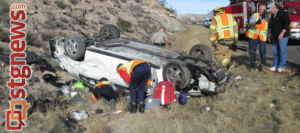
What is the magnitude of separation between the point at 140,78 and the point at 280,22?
3811mm

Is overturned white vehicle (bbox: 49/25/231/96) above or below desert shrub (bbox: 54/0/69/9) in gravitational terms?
below

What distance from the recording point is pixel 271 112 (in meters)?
3.50

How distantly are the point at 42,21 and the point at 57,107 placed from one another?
7.23 meters

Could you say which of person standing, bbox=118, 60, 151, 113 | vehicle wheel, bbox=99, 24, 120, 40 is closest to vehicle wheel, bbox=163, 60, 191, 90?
person standing, bbox=118, 60, 151, 113

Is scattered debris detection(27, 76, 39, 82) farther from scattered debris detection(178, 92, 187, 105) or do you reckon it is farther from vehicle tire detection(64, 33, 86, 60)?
scattered debris detection(178, 92, 187, 105)

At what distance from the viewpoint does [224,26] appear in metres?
5.64

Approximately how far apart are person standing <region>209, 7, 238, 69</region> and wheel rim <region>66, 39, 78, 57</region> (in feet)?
12.6

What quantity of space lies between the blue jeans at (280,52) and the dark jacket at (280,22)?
5.9 inches

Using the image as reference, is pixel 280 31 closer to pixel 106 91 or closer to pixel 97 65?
pixel 106 91

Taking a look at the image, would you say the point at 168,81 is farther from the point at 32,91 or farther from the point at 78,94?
the point at 32,91

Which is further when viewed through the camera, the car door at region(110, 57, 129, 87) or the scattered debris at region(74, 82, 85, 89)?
the scattered debris at region(74, 82, 85, 89)

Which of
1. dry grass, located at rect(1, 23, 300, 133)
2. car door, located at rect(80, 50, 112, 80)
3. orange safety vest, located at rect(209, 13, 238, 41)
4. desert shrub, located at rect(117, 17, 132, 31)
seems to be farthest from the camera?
desert shrub, located at rect(117, 17, 132, 31)

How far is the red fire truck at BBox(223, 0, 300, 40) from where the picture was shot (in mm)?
8680

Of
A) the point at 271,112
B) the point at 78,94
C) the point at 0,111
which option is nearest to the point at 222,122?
the point at 271,112
